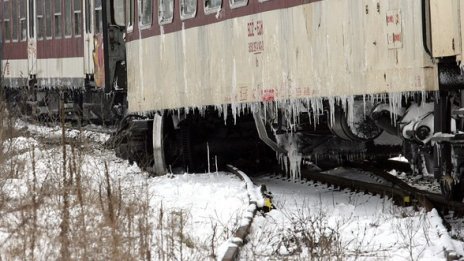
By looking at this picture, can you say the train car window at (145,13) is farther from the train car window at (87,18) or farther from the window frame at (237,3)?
the train car window at (87,18)

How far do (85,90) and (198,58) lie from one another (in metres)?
10.6

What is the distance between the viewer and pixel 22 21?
28.4m

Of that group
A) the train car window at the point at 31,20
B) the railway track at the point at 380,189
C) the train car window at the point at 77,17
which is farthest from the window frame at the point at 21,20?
the railway track at the point at 380,189

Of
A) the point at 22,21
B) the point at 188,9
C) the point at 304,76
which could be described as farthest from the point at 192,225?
the point at 22,21

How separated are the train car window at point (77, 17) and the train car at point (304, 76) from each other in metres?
7.31

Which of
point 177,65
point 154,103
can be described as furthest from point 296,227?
point 154,103

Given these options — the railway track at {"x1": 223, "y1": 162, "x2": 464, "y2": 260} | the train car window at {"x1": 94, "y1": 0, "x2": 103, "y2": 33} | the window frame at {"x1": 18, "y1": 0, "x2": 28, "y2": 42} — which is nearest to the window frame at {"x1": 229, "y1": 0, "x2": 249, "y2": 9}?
the railway track at {"x1": 223, "y1": 162, "x2": 464, "y2": 260}

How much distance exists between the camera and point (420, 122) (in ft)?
31.3

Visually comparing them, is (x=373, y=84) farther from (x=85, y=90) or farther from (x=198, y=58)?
(x=85, y=90)

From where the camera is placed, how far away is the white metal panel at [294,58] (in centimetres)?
914

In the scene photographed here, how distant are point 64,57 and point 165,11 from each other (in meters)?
10.9

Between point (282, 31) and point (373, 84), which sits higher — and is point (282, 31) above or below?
above

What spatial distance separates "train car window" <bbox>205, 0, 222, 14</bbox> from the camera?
1291 cm

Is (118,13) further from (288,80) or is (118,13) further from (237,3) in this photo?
(288,80)
